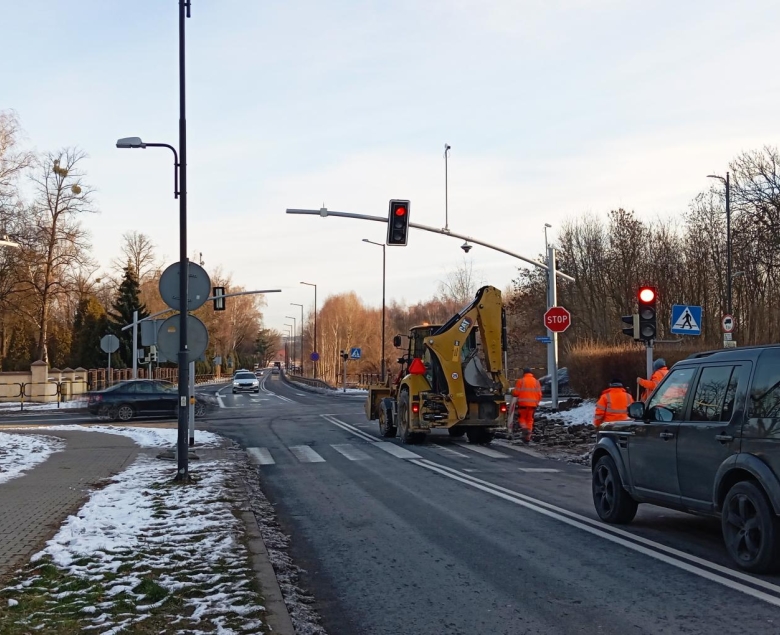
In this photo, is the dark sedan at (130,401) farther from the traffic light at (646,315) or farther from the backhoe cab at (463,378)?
the traffic light at (646,315)

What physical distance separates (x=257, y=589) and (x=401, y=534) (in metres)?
2.84

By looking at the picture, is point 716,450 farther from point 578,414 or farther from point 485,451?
point 578,414

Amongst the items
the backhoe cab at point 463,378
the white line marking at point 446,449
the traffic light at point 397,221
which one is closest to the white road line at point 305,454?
the backhoe cab at point 463,378

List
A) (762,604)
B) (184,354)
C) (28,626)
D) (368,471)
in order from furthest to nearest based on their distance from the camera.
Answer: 1. (368,471)
2. (184,354)
3. (762,604)
4. (28,626)

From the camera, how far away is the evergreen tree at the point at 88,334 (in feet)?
238

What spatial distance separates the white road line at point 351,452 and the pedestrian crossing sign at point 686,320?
263 inches

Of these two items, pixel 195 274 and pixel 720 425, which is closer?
pixel 720 425

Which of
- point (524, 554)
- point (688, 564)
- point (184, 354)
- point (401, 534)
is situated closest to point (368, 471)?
point (184, 354)

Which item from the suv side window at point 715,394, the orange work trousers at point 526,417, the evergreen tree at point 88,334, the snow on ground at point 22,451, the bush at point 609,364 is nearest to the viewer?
the suv side window at point 715,394

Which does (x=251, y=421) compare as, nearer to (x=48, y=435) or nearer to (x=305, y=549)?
(x=48, y=435)

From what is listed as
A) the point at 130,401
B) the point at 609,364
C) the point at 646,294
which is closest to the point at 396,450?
the point at 646,294

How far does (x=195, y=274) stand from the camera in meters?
13.1

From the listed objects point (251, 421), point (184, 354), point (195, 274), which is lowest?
point (251, 421)

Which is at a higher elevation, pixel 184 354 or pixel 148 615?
pixel 184 354
